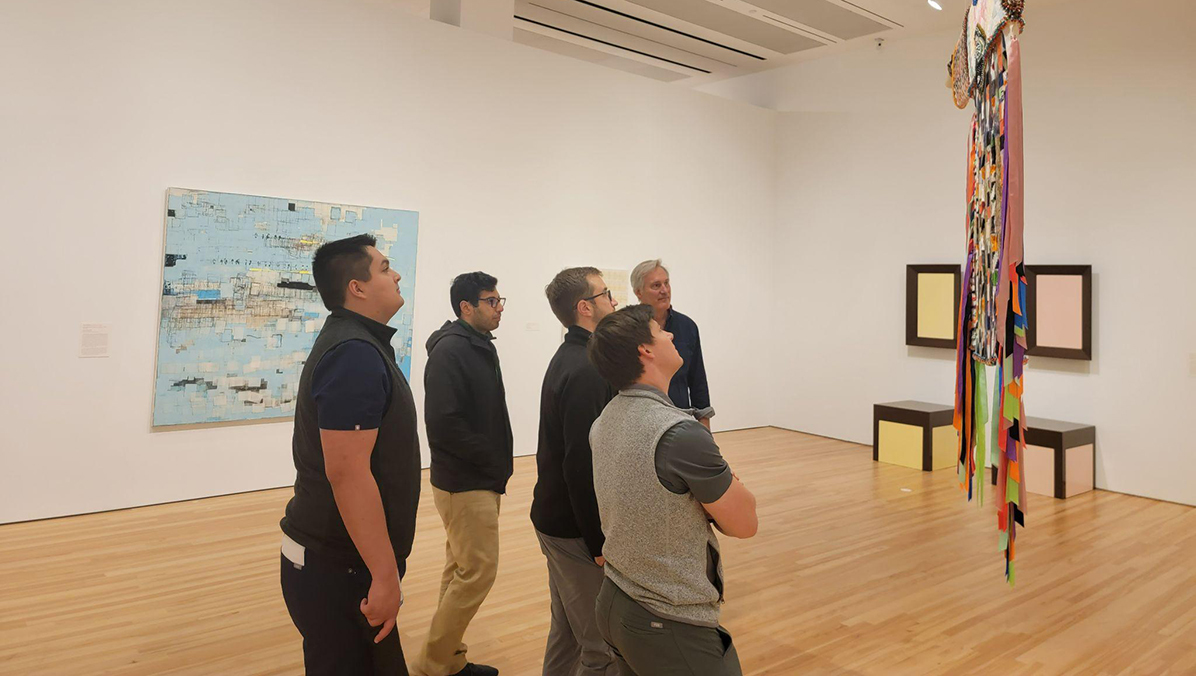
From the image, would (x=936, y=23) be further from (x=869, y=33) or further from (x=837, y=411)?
(x=837, y=411)

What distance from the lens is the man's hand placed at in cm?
188

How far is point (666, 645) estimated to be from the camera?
1.85 metres

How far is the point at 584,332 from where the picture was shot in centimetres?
269

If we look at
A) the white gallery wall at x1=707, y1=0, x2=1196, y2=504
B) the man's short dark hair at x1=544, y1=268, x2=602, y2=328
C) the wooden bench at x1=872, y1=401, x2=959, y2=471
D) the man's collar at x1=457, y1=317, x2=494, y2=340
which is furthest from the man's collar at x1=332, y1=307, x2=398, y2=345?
the white gallery wall at x1=707, y1=0, x2=1196, y2=504

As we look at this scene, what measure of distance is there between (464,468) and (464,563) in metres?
0.37

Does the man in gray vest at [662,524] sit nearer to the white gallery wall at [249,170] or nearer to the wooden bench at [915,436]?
the white gallery wall at [249,170]

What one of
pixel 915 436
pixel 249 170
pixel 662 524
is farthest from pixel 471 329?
pixel 915 436

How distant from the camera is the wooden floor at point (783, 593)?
3473 millimetres

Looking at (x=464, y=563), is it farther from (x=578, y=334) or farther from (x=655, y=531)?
(x=655, y=531)

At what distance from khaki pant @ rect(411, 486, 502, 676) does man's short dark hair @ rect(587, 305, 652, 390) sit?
122cm

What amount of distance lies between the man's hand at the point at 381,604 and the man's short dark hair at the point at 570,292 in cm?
115

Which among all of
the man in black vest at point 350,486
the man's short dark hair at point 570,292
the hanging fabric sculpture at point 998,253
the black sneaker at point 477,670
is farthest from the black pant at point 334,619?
the hanging fabric sculpture at point 998,253

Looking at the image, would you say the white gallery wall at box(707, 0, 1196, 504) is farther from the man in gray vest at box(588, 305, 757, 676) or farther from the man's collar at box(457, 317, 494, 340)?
the man in gray vest at box(588, 305, 757, 676)

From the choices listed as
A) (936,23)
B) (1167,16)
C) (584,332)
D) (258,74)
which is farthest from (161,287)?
(1167,16)
